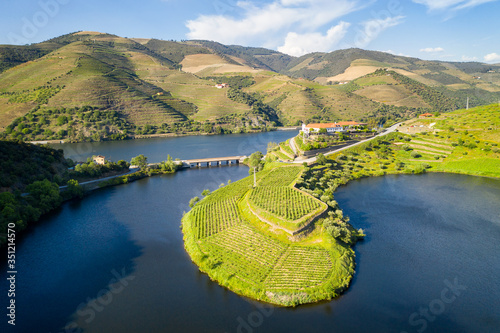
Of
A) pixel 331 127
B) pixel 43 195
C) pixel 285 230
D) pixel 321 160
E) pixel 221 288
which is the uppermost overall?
pixel 331 127

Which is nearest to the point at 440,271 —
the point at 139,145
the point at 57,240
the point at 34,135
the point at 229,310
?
the point at 229,310

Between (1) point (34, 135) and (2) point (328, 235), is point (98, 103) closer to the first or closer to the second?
(1) point (34, 135)

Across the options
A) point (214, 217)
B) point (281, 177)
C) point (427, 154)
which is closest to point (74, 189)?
→ point (214, 217)

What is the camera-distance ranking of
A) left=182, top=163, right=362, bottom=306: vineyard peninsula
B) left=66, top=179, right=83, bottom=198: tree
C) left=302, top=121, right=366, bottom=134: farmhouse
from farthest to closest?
left=302, top=121, right=366, bottom=134: farmhouse
left=66, top=179, right=83, bottom=198: tree
left=182, top=163, right=362, bottom=306: vineyard peninsula

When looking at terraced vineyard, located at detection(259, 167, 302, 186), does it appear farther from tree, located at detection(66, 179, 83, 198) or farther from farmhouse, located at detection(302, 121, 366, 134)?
tree, located at detection(66, 179, 83, 198)

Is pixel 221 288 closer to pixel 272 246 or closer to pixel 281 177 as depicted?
pixel 272 246

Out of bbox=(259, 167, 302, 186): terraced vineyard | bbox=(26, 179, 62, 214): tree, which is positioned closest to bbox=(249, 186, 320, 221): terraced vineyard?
bbox=(259, 167, 302, 186): terraced vineyard
